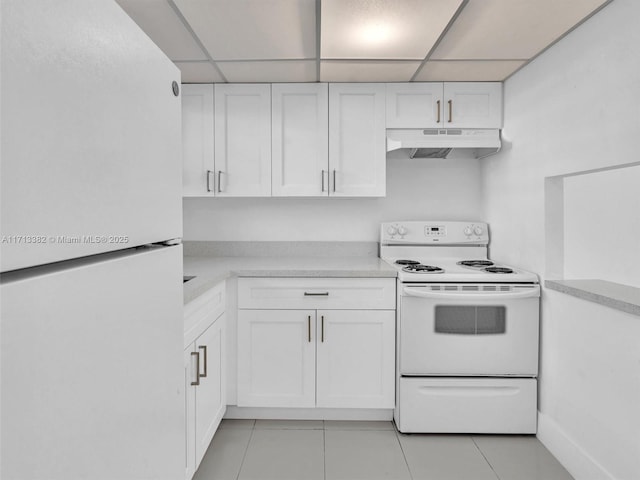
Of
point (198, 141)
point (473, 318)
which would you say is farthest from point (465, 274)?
point (198, 141)

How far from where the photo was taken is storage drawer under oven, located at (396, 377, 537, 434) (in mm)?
2213

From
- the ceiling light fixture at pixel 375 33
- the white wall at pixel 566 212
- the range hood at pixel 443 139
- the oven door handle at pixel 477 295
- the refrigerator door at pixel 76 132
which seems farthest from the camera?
the range hood at pixel 443 139

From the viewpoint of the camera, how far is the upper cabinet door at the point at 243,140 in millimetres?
2646

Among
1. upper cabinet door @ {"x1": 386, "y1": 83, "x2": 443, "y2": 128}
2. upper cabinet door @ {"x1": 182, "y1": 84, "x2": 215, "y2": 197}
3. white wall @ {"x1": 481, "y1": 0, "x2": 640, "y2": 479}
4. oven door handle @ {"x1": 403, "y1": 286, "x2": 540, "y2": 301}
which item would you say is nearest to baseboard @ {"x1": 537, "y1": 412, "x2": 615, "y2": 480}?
white wall @ {"x1": 481, "y1": 0, "x2": 640, "y2": 479}

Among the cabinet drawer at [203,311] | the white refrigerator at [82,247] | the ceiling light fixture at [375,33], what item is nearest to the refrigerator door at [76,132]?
the white refrigerator at [82,247]

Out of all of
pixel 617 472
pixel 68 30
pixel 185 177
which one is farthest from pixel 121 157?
pixel 185 177

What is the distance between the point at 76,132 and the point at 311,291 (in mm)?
1977

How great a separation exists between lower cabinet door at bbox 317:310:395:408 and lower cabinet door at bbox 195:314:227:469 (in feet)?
1.76

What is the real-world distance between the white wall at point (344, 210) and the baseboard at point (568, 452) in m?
1.40

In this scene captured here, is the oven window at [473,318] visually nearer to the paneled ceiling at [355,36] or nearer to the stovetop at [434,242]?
the stovetop at [434,242]

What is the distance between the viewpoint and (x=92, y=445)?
0.45 m

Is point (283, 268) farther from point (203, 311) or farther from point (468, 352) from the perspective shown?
point (468, 352)

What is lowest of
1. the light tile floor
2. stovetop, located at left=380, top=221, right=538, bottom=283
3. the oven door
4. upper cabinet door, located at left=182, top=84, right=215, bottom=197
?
the light tile floor

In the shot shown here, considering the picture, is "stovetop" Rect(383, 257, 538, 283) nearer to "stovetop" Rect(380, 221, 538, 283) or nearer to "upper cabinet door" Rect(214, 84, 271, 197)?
"stovetop" Rect(380, 221, 538, 283)
